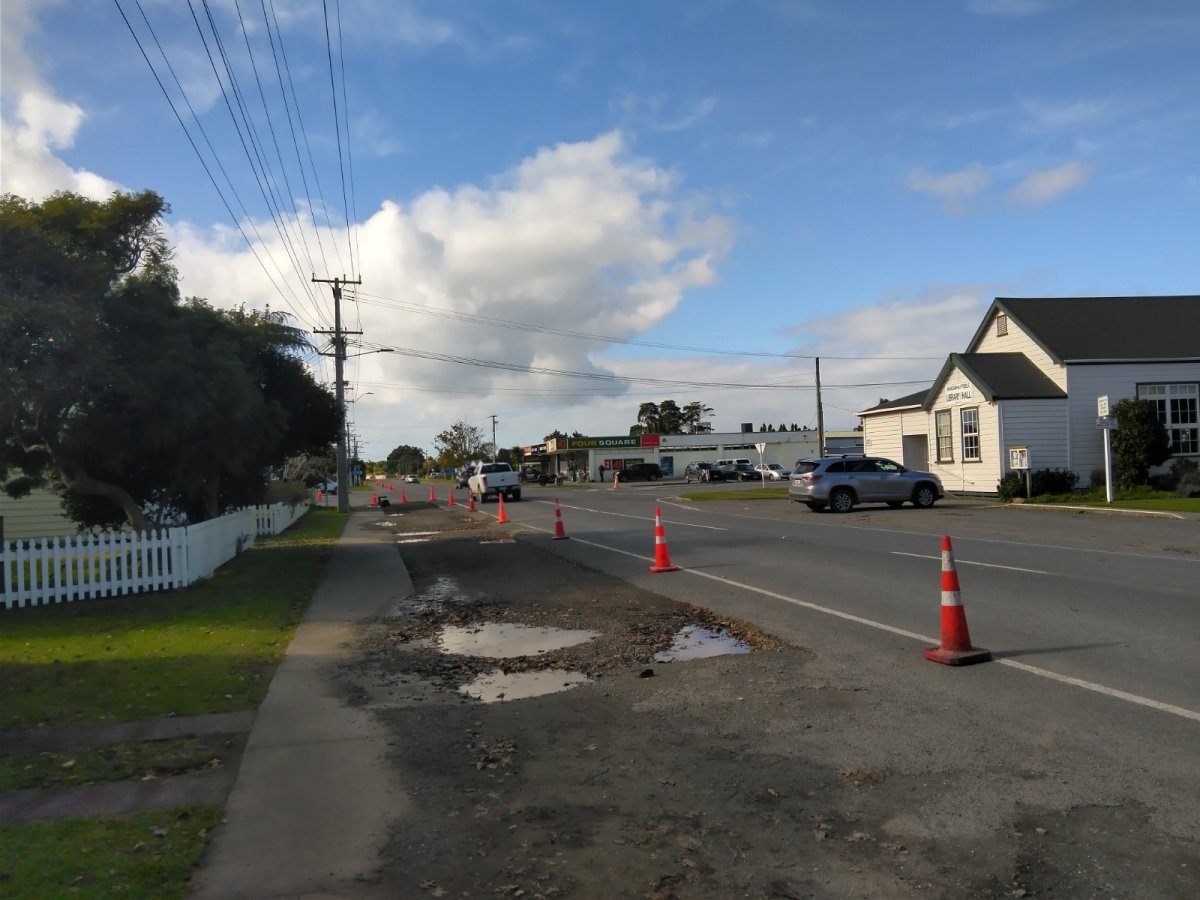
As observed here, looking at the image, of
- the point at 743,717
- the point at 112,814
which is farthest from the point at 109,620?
the point at 743,717

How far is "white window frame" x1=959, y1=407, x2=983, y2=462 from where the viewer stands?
3191 centimetres

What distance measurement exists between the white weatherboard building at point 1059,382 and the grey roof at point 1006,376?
4 cm

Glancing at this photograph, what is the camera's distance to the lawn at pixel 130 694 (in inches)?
171

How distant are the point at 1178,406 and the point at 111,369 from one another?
100 ft

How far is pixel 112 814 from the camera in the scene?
197 inches

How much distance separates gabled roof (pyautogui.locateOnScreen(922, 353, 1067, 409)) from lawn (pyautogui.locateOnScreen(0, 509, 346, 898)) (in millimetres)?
23083

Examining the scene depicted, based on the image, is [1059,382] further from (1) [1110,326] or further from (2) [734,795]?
(2) [734,795]

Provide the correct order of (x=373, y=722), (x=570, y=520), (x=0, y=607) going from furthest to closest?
(x=570, y=520)
(x=0, y=607)
(x=373, y=722)

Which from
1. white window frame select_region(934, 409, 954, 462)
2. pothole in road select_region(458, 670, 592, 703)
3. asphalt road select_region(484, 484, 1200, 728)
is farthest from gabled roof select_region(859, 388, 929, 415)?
pothole in road select_region(458, 670, 592, 703)

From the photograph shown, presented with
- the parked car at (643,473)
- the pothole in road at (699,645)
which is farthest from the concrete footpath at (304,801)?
the parked car at (643,473)

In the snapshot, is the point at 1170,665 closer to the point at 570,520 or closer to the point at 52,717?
the point at 52,717

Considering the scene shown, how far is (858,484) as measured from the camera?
28.1 meters

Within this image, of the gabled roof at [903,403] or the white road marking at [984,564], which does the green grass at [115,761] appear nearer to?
the white road marking at [984,564]

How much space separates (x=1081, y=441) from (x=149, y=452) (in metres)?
27.1
